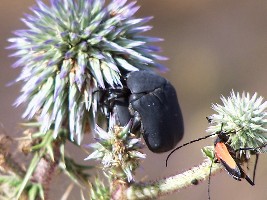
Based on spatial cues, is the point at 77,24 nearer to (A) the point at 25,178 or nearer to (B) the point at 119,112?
(B) the point at 119,112

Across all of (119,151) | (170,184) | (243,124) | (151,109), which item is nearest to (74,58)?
(151,109)

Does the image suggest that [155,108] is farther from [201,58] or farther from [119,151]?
[201,58]

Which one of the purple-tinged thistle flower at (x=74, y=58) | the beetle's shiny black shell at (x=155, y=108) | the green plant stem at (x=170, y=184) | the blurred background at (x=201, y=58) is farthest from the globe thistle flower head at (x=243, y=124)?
the blurred background at (x=201, y=58)

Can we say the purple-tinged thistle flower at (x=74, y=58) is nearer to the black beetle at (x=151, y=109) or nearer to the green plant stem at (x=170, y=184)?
the black beetle at (x=151, y=109)

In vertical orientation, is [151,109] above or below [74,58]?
below

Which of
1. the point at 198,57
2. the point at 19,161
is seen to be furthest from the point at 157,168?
the point at 19,161

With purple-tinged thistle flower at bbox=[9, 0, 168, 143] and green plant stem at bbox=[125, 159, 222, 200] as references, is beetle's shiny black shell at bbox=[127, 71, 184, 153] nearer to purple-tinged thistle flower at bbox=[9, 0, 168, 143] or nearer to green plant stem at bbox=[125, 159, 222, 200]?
purple-tinged thistle flower at bbox=[9, 0, 168, 143]
